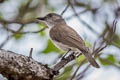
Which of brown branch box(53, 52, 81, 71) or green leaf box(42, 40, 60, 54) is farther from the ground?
brown branch box(53, 52, 81, 71)

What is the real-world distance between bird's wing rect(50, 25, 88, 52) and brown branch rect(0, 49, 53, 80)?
1472mm

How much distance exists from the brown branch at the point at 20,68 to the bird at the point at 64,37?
98 cm

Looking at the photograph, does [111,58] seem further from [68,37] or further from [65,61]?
[65,61]

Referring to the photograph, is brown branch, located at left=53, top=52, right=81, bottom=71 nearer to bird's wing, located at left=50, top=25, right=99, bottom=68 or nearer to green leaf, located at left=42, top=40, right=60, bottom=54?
bird's wing, located at left=50, top=25, right=99, bottom=68

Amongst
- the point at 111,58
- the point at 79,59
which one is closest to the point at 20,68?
the point at 79,59

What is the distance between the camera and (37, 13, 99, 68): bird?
15.7ft

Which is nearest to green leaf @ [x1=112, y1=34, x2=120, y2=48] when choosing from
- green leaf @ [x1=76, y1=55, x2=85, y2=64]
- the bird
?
the bird

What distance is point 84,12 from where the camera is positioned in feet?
18.3

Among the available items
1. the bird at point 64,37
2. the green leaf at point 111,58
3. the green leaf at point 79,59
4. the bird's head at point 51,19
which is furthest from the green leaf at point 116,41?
the bird's head at point 51,19

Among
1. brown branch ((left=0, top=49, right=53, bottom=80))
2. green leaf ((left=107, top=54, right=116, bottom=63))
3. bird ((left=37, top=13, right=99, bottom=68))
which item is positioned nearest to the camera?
brown branch ((left=0, top=49, right=53, bottom=80))

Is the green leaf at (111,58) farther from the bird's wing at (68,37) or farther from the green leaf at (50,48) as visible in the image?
the green leaf at (50,48)

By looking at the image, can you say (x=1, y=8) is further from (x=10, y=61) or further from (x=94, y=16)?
(x=10, y=61)

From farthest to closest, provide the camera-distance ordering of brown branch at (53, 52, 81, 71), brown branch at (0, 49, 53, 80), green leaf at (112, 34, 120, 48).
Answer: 1. green leaf at (112, 34, 120, 48)
2. brown branch at (53, 52, 81, 71)
3. brown branch at (0, 49, 53, 80)

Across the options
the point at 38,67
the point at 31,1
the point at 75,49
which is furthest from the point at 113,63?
the point at 38,67
